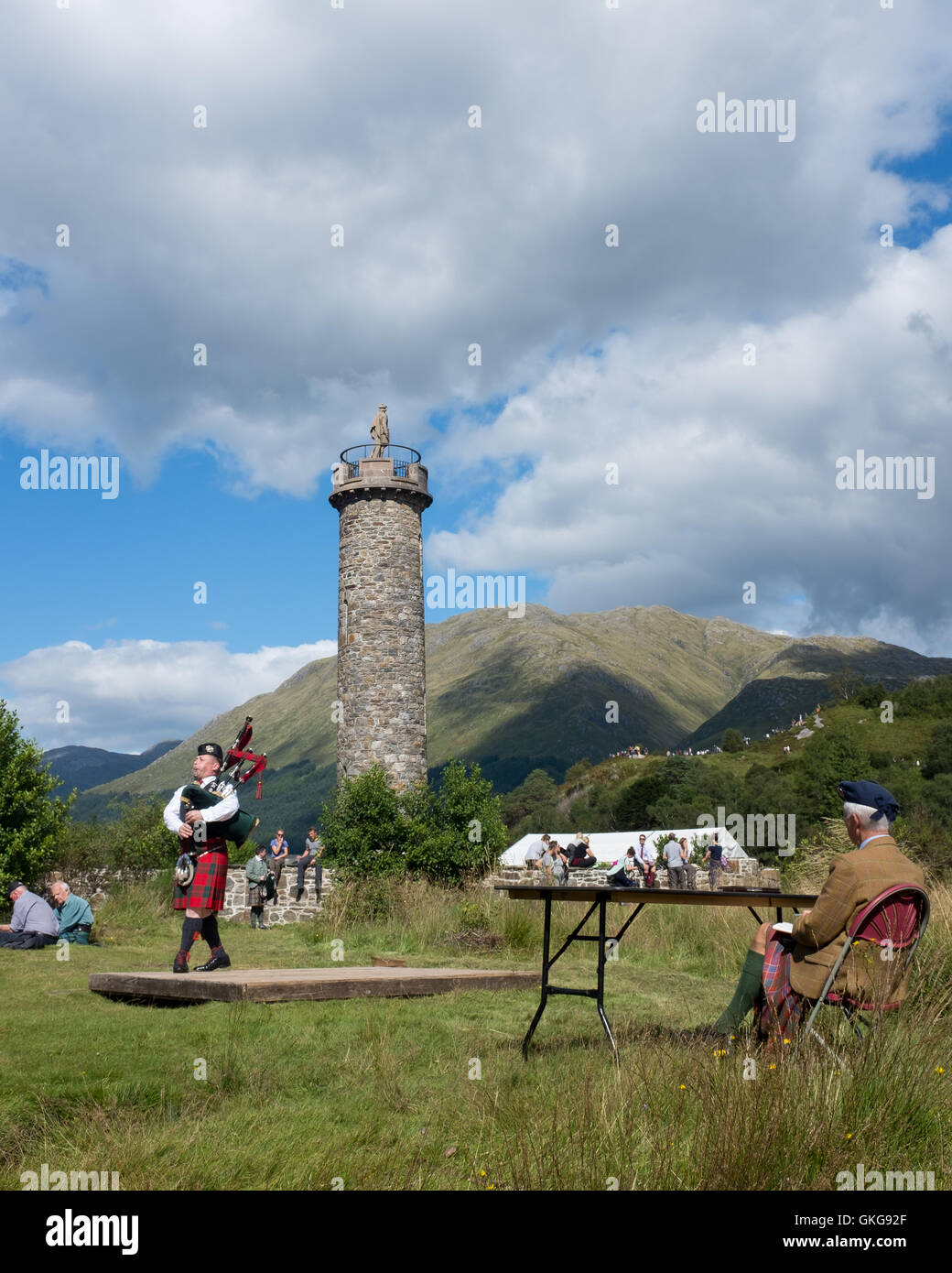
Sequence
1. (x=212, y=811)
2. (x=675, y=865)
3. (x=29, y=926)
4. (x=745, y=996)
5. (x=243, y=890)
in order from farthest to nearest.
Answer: (x=243, y=890) → (x=675, y=865) → (x=29, y=926) → (x=212, y=811) → (x=745, y=996)

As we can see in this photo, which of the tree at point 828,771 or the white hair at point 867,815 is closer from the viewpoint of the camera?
the white hair at point 867,815

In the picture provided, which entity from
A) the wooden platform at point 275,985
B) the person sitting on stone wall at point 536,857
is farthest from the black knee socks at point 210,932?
the person sitting on stone wall at point 536,857

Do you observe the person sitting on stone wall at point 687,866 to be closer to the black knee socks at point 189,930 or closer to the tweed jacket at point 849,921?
the black knee socks at point 189,930

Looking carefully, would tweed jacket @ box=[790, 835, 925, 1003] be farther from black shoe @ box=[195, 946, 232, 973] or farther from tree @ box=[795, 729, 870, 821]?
tree @ box=[795, 729, 870, 821]

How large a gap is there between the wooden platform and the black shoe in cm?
21

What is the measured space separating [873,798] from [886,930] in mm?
673

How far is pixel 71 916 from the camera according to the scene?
11.3 meters

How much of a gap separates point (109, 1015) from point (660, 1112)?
369cm

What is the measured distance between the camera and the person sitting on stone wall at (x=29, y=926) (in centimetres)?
977

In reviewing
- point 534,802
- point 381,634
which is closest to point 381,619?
point 381,634

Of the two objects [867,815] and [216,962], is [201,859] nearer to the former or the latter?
[216,962]
